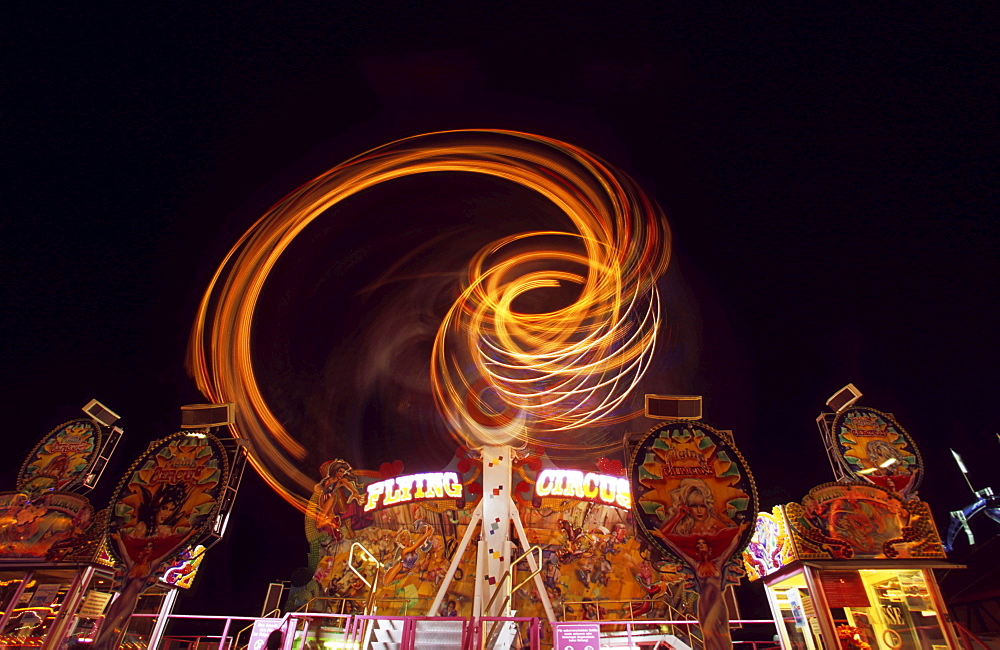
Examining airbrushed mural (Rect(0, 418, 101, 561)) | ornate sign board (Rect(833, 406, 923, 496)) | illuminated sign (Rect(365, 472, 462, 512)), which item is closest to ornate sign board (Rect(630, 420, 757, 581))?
ornate sign board (Rect(833, 406, 923, 496))

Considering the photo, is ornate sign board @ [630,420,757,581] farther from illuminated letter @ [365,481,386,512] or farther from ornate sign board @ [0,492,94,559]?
illuminated letter @ [365,481,386,512]

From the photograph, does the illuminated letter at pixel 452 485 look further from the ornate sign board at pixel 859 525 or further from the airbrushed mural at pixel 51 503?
the ornate sign board at pixel 859 525

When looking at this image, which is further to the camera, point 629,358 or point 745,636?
point 745,636

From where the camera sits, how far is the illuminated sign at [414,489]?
22.9 meters

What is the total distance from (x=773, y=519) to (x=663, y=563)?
3298 mm

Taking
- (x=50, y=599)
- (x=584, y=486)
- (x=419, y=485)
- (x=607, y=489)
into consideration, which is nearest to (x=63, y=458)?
(x=50, y=599)

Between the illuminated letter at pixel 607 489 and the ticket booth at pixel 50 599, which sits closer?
the ticket booth at pixel 50 599

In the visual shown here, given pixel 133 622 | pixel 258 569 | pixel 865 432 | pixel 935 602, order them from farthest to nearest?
1. pixel 258 569
2. pixel 133 622
3. pixel 865 432
4. pixel 935 602

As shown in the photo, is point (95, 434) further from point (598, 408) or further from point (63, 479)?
point (598, 408)

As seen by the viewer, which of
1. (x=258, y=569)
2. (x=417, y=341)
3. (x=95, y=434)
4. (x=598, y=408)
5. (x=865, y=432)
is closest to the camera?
(x=865, y=432)

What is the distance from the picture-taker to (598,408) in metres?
22.6

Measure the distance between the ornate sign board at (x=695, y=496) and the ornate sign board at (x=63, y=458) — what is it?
56.0ft

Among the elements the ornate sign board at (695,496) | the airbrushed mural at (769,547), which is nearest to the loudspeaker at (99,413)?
the ornate sign board at (695,496)

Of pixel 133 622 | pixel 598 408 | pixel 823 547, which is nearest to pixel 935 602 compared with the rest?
pixel 823 547
